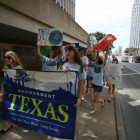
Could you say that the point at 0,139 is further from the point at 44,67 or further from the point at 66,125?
the point at 44,67

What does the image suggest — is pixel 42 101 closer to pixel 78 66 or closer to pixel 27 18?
pixel 78 66

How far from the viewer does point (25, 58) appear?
60.7 feet

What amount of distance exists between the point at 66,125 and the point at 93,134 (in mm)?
1161

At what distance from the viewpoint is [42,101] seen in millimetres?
3547

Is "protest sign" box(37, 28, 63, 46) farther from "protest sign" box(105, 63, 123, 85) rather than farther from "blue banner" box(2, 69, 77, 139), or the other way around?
"protest sign" box(105, 63, 123, 85)

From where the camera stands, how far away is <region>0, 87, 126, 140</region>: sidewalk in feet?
13.4

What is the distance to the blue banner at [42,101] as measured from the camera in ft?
11.0

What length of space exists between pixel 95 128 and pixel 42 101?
1724mm

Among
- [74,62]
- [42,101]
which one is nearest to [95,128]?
[42,101]

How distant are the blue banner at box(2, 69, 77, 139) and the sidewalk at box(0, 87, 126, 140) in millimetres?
473

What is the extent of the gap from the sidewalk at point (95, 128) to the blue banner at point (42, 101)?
1.55 feet

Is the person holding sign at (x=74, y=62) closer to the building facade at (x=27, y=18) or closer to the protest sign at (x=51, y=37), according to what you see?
the protest sign at (x=51, y=37)

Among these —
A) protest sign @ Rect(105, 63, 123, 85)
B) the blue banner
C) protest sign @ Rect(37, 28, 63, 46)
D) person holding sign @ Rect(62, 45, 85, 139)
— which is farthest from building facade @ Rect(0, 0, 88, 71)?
protest sign @ Rect(105, 63, 123, 85)

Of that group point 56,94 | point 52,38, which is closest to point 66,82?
point 56,94
